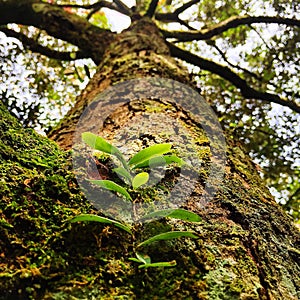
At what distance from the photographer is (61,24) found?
3.85m

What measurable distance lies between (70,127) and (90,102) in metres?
0.27

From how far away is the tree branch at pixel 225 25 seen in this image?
456 cm

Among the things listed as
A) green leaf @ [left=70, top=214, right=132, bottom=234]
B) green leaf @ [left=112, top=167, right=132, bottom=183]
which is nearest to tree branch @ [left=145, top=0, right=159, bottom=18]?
green leaf @ [left=112, top=167, right=132, bottom=183]

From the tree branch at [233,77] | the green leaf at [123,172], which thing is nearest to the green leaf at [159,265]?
the green leaf at [123,172]

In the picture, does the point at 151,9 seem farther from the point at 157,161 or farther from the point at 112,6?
the point at 157,161

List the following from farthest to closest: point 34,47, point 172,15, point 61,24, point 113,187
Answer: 1. point 172,15
2. point 34,47
3. point 61,24
4. point 113,187

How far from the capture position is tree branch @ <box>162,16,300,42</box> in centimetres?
456

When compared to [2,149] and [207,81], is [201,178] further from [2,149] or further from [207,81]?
[207,81]

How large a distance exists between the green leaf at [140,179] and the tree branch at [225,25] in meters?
3.71

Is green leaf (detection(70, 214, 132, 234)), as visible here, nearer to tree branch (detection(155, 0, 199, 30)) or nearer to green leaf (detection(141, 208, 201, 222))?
green leaf (detection(141, 208, 201, 222))

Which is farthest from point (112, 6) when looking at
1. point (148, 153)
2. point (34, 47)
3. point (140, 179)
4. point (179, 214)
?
point (179, 214)

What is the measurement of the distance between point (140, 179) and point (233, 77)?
357cm

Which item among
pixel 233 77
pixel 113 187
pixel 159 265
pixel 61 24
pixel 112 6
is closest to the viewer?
pixel 159 265

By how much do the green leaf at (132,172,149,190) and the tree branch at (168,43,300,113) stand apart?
3534 mm
